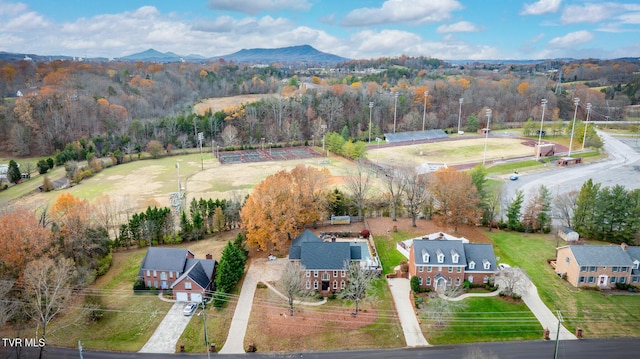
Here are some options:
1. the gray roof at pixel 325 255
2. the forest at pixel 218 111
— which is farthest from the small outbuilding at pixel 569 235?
the forest at pixel 218 111

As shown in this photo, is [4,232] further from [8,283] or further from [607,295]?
[607,295]

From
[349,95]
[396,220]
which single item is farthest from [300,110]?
[396,220]

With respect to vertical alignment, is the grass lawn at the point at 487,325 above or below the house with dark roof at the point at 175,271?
below

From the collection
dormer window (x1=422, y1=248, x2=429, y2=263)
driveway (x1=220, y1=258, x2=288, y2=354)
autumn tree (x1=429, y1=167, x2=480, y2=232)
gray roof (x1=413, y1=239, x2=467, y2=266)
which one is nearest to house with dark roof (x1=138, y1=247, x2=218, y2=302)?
driveway (x1=220, y1=258, x2=288, y2=354)

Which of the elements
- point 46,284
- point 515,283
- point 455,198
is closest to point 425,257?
point 515,283

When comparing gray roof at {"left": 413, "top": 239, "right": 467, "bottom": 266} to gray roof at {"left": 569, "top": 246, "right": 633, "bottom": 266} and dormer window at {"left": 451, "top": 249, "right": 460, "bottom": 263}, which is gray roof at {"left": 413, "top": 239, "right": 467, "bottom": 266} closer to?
dormer window at {"left": 451, "top": 249, "right": 460, "bottom": 263}

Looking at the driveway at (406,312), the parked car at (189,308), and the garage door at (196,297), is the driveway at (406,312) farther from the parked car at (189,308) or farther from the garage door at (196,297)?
the parked car at (189,308)

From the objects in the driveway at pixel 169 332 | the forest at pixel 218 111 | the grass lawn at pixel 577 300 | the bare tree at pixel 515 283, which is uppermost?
the forest at pixel 218 111
